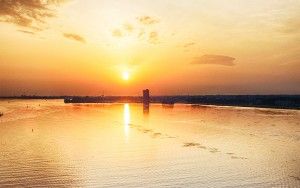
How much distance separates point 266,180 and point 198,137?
17673mm

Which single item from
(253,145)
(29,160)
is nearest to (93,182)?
(29,160)

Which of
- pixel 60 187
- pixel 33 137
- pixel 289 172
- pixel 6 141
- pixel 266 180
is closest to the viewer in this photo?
pixel 60 187

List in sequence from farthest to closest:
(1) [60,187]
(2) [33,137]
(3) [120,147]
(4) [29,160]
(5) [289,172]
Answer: (2) [33,137]
(3) [120,147]
(4) [29,160]
(5) [289,172]
(1) [60,187]

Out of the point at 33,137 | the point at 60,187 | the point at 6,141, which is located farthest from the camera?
the point at 33,137

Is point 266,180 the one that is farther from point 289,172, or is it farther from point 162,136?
point 162,136

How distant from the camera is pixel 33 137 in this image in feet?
111

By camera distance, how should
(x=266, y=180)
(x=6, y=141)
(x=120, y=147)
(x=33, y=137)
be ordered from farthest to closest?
(x=33, y=137) < (x=6, y=141) < (x=120, y=147) < (x=266, y=180)

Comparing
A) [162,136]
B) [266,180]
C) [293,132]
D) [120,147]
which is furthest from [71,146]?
[293,132]

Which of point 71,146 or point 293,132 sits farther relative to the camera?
point 293,132

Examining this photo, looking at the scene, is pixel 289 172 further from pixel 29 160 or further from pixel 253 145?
pixel 29 160

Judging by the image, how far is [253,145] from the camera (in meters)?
28.3

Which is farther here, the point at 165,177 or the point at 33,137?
the point at 33,137

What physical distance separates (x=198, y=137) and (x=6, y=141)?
57.8 feet

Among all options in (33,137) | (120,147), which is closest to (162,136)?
(120,147)
